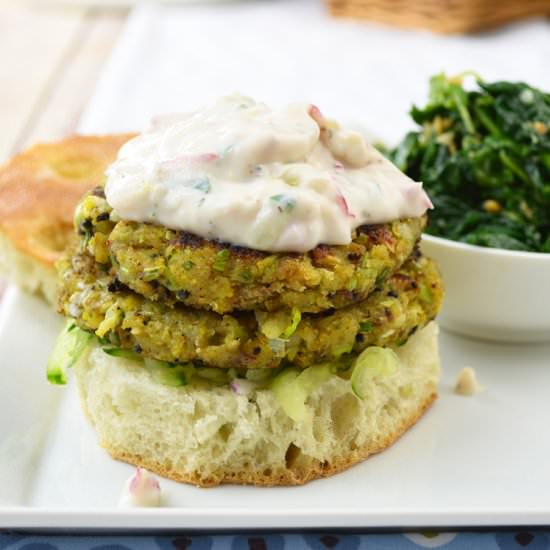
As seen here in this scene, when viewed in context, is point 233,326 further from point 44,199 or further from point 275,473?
point 44,199

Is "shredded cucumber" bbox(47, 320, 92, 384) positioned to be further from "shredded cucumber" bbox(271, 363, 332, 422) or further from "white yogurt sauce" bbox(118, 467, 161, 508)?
"shredded cucumber" bbox(271, 363, 332, 422)

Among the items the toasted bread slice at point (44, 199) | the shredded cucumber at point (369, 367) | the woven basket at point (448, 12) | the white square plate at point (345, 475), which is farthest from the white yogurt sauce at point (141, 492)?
the woven basket at point (448, 12)

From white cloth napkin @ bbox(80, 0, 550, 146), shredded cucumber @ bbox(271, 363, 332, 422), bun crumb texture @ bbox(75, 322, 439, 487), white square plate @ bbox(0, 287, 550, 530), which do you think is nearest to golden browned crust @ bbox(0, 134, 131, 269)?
white square plate @ bbox(0, 287, 550, 530)

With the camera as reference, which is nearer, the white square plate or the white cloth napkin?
the white square plate

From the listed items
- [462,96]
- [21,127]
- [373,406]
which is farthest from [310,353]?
[21,127]

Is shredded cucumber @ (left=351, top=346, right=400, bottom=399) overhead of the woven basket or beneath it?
overhead

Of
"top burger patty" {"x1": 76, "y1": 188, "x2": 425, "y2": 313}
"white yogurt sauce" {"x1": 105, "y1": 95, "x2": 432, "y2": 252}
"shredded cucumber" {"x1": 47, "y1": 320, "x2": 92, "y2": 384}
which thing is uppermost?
"white yogurt sauce" {"x1": 105, "y1": 95, "x2": 432, "y2": 252}

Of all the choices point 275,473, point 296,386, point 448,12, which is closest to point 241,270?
point 296,386
